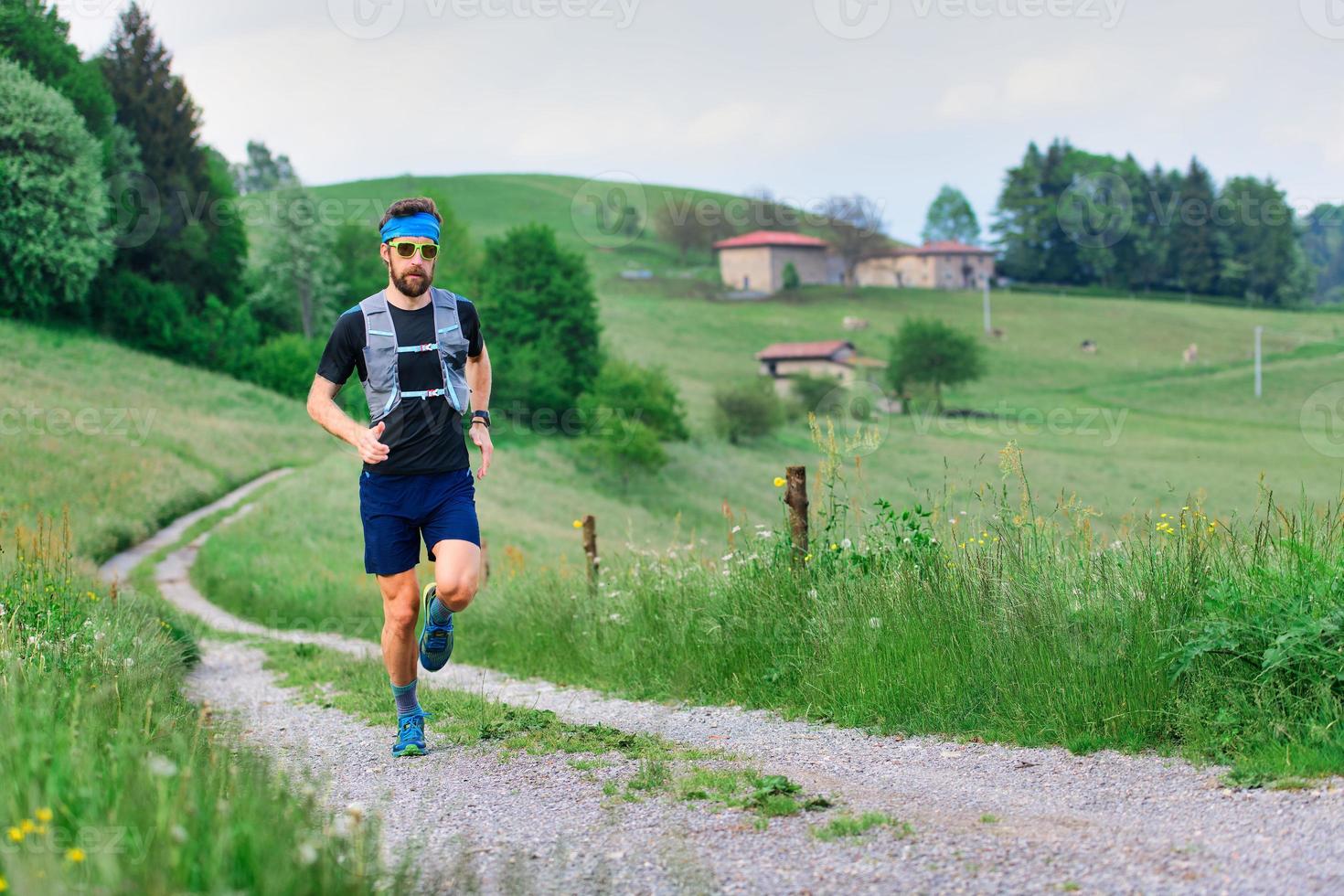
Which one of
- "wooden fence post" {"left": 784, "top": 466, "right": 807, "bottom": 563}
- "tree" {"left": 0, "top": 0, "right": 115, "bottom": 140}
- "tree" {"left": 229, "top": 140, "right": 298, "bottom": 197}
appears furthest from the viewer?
"tree" {"left": 229, "top": 140, "right": 298, "bottom": 197}

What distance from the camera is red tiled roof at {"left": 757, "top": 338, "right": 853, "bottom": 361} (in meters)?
91.3

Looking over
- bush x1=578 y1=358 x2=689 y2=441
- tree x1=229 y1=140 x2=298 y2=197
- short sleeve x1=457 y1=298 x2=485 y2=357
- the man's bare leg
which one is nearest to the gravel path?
the man's bare leg

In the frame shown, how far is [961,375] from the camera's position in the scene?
291 feet

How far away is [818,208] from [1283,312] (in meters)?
53.8

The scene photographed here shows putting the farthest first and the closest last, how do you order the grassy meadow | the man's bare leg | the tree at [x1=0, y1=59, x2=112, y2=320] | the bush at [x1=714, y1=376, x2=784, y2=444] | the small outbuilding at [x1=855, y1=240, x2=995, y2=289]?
the small outbuilding at [x1=855, y1=240, x2=995, y2=289] → the bush at [x1=714, y1=376, x2=784, y2=444] → the tree at [x1=0, y1=59, x2=112, y2=320] → the grassy meadow → the man's bare leg

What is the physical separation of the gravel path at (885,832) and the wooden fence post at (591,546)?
15.9 feet

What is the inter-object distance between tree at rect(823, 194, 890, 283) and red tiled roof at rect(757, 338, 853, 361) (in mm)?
43740

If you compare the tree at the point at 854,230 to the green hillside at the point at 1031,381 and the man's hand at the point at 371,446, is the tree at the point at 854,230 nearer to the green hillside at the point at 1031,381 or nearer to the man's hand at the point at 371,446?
the green hillside at the point at 1031,381

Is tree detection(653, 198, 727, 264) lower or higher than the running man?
higher

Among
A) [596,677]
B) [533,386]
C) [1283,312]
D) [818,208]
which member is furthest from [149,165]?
[1283,312]

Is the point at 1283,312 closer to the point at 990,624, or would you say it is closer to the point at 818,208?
the point at 818,208

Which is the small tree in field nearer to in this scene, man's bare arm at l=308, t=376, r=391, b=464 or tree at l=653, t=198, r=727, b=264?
tree at l=653, t=198, r=727, b=264

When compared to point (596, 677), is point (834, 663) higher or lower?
higher

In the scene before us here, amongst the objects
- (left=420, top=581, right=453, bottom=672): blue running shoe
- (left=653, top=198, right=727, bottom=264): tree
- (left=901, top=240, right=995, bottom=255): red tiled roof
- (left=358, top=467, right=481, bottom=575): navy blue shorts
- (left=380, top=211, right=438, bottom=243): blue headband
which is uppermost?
(left=653, top=198, right=727, bottom=264): tree
